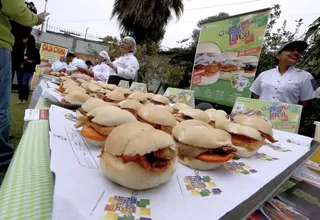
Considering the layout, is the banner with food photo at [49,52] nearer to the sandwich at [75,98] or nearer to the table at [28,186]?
the sandwich at [75,98]

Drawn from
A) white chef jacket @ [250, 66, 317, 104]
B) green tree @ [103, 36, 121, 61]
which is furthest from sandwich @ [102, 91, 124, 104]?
green tree @ [103, 36, 121, 61]

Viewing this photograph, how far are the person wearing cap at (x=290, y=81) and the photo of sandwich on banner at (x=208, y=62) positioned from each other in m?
1.18

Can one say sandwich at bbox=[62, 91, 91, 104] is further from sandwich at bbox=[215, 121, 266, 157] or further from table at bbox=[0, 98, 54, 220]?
sandwich at bbox=[215, 121, 266, 157]

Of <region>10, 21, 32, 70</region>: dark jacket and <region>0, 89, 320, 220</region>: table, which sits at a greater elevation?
<region>10, 21, 32, 70</region>: dark jacket

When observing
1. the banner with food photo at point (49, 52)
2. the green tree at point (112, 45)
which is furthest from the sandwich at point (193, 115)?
the green tree at point (112, 45)

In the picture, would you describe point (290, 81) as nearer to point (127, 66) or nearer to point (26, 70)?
point (127, 66)

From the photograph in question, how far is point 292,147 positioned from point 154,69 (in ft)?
29.4

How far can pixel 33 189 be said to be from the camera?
64cm

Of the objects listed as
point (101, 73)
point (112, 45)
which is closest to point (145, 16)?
point (112, 45)

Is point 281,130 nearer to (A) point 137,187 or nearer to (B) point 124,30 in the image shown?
(A) point 137,187

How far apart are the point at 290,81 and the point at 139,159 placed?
226 centimetres

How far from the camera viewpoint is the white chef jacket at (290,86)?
2.30m

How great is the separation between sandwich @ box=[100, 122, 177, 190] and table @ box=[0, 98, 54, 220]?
18 cm

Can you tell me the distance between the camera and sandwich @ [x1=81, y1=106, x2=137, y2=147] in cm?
99
